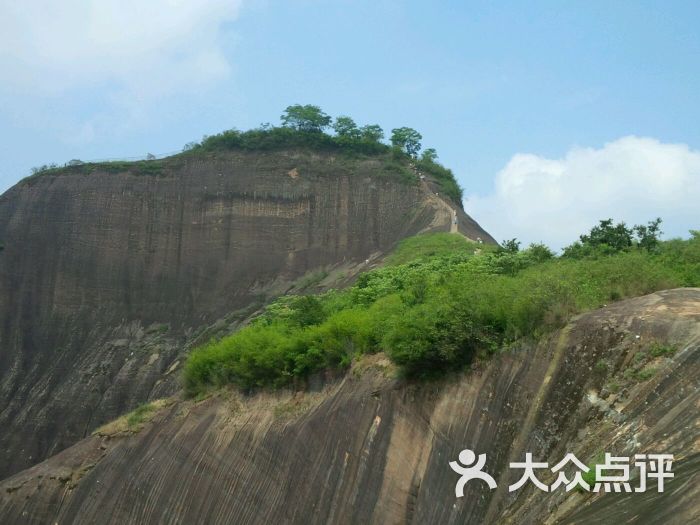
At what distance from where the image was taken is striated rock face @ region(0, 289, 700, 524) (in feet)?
37.2

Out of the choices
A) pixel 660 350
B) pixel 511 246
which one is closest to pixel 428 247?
pixel 511 246

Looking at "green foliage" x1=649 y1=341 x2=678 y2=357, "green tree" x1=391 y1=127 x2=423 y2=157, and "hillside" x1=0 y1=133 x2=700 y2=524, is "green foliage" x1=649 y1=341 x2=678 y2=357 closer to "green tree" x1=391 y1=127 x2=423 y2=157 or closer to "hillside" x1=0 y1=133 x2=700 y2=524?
"hillside" x1=0 y1=133 x2=700 y2=524

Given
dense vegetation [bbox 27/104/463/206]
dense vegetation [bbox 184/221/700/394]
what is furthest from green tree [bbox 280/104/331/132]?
dense vegetation [bbox 184/221/700/394]

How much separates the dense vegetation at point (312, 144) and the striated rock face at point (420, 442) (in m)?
32.0

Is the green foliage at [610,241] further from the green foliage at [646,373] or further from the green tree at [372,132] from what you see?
the green tree at [372,132]

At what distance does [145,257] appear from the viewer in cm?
5703

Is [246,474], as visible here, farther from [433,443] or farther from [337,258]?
[337,258]

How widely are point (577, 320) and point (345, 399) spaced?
6.61 metres

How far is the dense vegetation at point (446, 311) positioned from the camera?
1585 cm

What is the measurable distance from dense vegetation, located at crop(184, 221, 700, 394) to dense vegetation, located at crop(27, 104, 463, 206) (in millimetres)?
25162

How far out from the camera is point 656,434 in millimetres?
10766

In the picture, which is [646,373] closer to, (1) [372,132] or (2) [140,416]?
(2) [140,416]

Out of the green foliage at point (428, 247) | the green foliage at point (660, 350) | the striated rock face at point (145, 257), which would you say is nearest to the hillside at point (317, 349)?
the green foliage at point (660, 350)

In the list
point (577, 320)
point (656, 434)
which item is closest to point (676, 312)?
point (577, 320)
